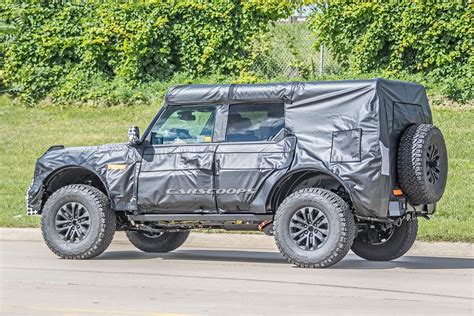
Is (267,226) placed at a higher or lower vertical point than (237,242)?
higher

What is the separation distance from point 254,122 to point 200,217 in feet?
4.03

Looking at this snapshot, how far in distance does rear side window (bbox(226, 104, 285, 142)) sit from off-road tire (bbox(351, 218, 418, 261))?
6.05 ft

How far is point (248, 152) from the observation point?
40.4 feet

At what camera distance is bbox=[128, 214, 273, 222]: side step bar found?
1230cm

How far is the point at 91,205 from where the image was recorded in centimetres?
1283

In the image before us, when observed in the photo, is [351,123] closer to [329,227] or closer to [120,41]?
[329,227]

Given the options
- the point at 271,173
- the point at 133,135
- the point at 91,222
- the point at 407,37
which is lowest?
the point at 91,222

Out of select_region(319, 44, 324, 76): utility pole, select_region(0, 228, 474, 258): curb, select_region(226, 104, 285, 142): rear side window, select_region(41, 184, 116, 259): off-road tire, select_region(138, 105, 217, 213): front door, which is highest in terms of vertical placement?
select_region(319, 44, 324, 76): utility pole

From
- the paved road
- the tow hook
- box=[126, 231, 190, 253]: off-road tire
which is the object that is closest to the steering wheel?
the tow hook

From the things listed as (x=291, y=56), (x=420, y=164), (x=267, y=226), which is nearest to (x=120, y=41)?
(x=291, y=56)

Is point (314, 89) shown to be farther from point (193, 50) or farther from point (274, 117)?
point (193, 50)

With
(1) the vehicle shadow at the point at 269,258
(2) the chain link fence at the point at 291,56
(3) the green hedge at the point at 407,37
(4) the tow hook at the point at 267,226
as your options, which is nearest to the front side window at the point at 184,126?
(4) the tow hook at the point at 267,226

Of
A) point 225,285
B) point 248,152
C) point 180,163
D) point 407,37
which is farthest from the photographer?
point 407,37

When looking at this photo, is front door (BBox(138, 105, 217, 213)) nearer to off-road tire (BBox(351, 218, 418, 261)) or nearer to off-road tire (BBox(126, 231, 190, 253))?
off-road tire (BBox(126, 231, 190, 253))
